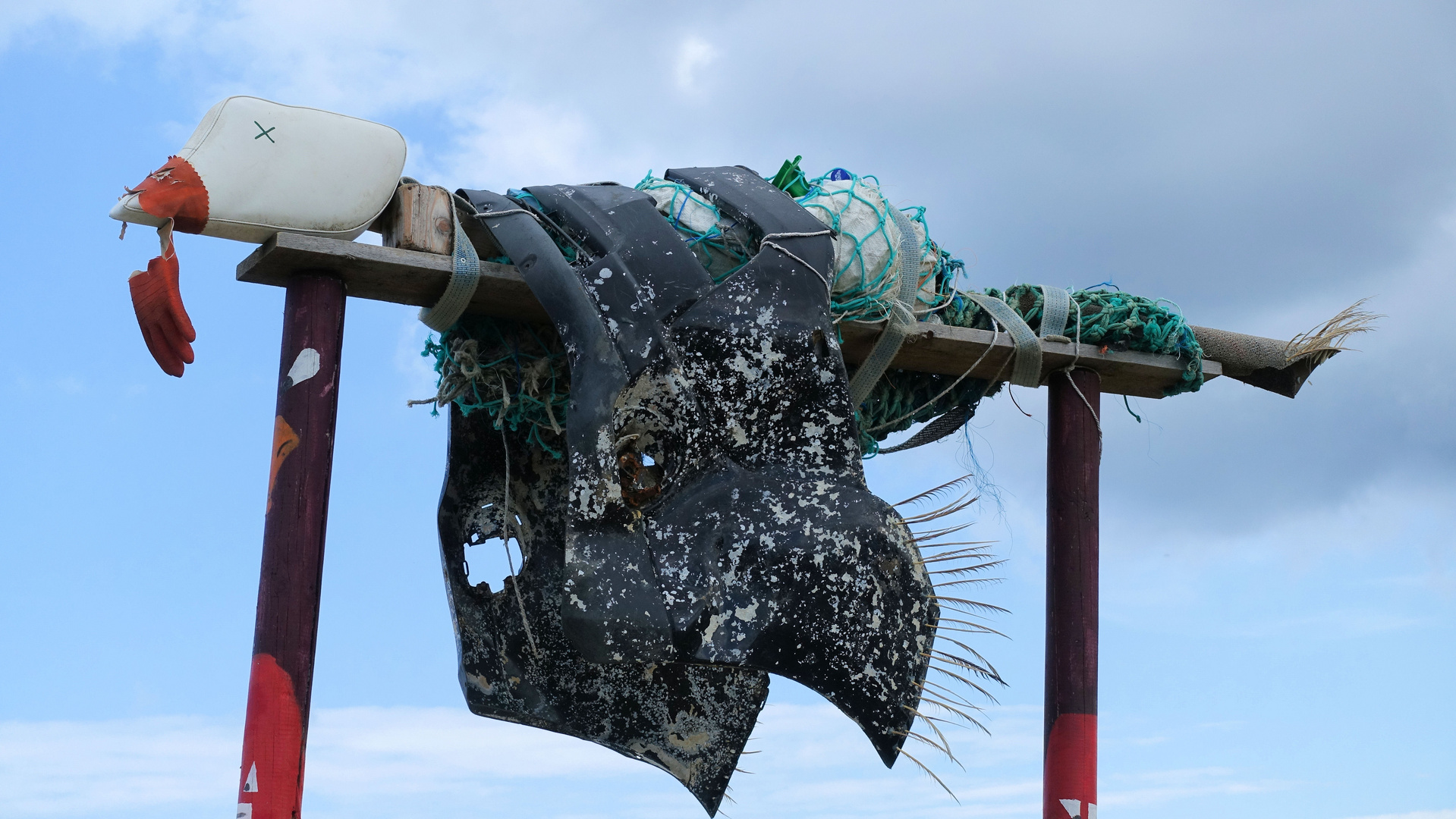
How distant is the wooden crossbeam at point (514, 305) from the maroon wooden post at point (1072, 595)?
4.2 inches

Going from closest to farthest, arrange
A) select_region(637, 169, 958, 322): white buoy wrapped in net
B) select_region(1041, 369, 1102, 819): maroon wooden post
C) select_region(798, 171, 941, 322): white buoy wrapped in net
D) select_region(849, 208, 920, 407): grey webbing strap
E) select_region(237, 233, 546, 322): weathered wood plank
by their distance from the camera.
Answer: select_region(237, 233, 546, 322): weathered wood plank, select_region(637, 169, 958, 322): white buoy wrapped in net, select_region(798, 171, 941, 322): white buoy wrapped in net, select_region(849, 208, 920, 407): grey webbing strap, select_region(1041, 369, 1102, 819): maroon wooden post

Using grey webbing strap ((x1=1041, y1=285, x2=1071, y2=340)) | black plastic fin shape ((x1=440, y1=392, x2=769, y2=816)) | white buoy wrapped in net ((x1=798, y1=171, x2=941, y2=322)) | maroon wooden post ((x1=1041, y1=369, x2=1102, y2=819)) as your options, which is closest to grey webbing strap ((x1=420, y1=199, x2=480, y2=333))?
black plastic fin shape ((x1=440, y1=392, x2=769, y2=816))

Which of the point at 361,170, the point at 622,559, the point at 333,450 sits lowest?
the point at 622,559

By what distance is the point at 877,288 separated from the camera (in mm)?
3857

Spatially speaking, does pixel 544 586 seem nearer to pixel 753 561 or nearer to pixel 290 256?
pixel 753 561

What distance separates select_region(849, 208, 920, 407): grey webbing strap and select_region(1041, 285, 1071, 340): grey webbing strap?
1.52ft

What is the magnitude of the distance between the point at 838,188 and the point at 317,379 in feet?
4.28

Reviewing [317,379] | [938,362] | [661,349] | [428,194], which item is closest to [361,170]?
[428,194]

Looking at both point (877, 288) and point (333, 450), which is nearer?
point (333, 450)

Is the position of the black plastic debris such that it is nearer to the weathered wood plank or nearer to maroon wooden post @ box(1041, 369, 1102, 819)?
the weathered wood plank

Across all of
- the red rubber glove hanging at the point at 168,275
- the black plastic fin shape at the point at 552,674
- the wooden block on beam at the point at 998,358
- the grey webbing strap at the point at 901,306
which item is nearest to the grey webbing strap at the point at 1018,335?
the wooden block on beam at the point at 998,358

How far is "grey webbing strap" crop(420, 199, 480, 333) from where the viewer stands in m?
3.50

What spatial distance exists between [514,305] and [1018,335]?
54.1 inches

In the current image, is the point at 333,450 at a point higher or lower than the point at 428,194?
lower
